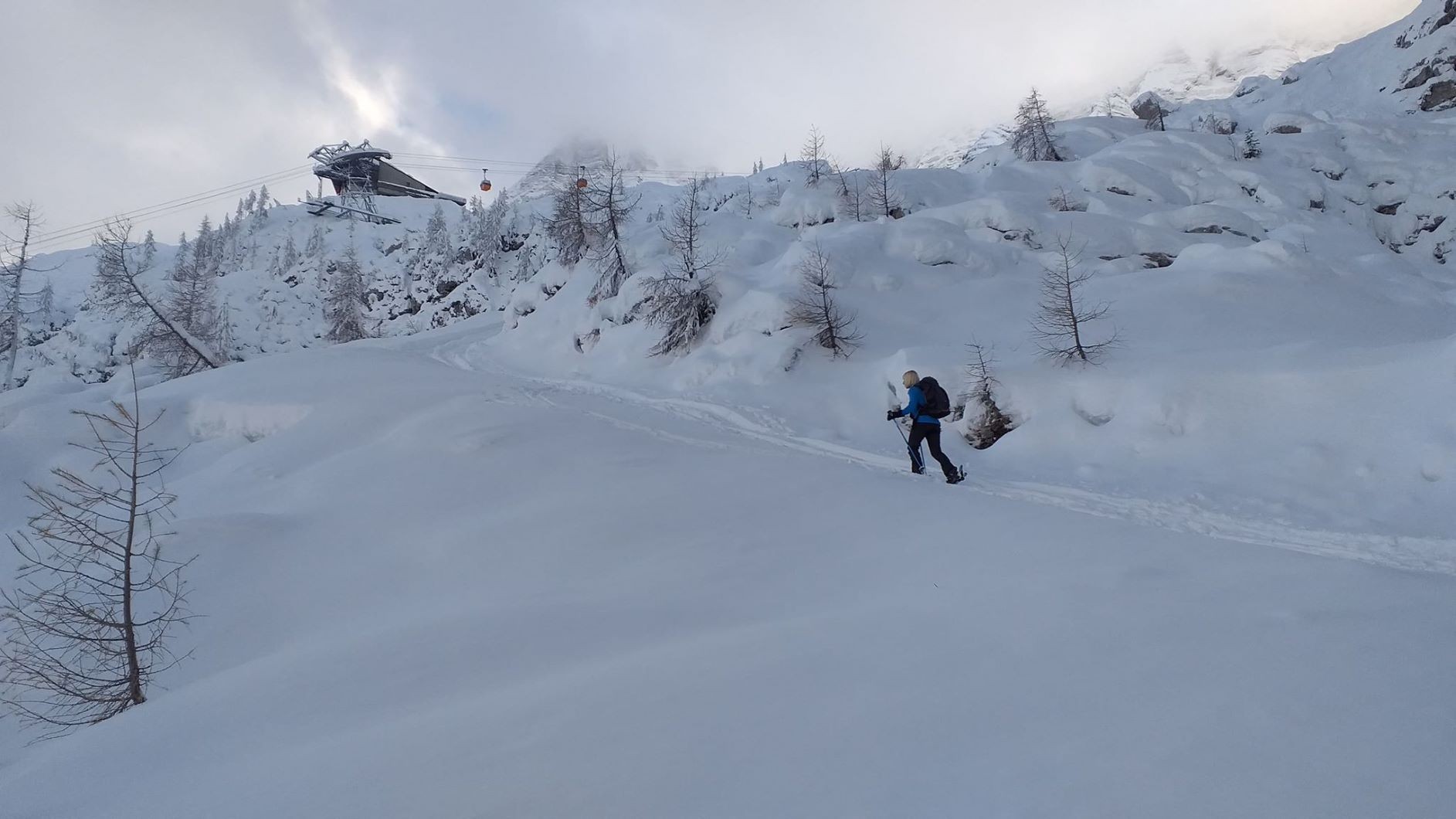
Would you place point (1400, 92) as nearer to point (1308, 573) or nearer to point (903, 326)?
point (903, 326)

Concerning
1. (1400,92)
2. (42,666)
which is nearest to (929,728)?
(42,666)

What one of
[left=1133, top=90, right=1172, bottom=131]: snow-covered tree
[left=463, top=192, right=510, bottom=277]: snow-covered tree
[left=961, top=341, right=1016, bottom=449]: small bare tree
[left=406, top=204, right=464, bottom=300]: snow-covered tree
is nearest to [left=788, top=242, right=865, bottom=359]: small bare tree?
[left=961, top=341, right=1016, bottom=449]: small bare tree

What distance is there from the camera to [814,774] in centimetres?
299

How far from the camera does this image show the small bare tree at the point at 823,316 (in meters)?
18.7

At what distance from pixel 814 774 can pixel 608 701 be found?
148cm

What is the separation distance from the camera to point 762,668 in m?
4.14

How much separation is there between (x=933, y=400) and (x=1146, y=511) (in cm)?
322

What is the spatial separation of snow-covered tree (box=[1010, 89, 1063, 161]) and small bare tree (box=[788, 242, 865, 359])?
24.5 metres

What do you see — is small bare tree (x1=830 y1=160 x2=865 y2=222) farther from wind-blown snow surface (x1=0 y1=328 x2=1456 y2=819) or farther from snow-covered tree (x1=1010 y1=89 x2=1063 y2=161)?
wind-blown snow surface (x1=0 y1=328 x2=1456 y2=819)

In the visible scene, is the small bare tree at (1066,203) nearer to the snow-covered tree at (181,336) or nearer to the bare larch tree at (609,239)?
the bare larch tree at (609,239)

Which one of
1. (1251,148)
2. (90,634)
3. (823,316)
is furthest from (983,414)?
(1251,148)

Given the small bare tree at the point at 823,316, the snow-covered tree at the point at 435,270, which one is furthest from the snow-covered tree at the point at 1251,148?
the snow-covered tree at the point at 435,270

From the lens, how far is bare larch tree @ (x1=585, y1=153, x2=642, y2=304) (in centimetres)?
2695

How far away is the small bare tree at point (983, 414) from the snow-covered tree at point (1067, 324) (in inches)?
72.3
